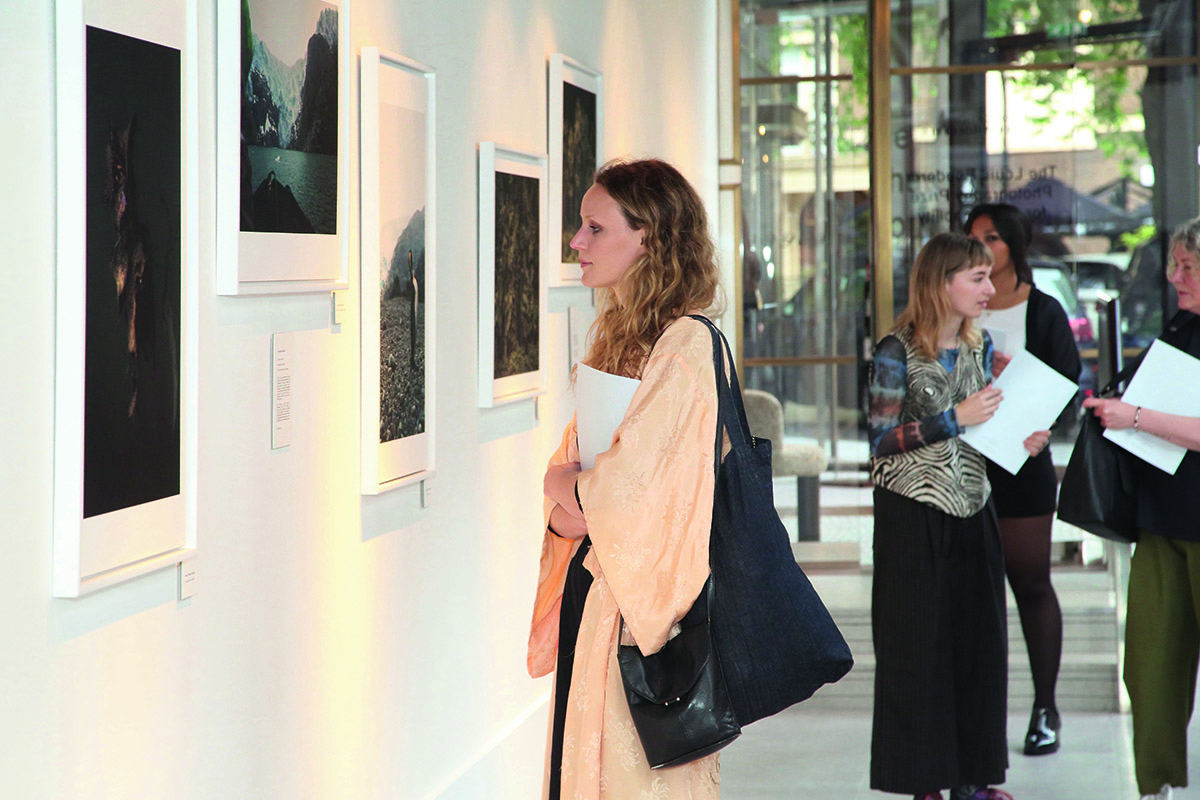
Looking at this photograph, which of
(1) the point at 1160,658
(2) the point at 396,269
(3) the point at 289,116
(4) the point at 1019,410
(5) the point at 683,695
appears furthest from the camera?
(4) the point at 1019,410

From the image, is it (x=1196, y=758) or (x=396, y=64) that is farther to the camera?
(x=1196, y=758)

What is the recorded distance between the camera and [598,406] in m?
2.31

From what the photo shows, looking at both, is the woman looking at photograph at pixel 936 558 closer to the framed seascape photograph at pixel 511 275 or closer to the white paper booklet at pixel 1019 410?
the white paper booklet at pixel 1019 410

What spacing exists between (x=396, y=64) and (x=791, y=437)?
4.89 meters

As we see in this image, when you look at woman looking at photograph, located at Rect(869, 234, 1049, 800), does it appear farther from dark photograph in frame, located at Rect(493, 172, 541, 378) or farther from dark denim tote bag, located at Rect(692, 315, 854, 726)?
dark denim tote bag, located at Rect(692, 315, 854, 726)

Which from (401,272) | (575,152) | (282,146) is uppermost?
(575,152)

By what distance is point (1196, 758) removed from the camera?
5031mm

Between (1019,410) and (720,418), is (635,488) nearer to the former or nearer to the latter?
(720,418)

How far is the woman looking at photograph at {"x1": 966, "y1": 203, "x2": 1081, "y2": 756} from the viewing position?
4.87m

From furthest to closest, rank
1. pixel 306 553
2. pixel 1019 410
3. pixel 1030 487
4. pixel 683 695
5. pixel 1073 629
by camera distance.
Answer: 1. pixel 1073 629
2. pixel 1030 487
3. pixel 1019 410
4. pixel 306 553
5. pixel 683 695

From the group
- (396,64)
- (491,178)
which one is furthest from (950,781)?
(396,64)

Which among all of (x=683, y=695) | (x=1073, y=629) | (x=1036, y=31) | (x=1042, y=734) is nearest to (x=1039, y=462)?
(x=1042, y=734)

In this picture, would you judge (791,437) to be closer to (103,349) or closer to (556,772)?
(556,772)

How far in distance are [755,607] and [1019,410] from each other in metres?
2.29
